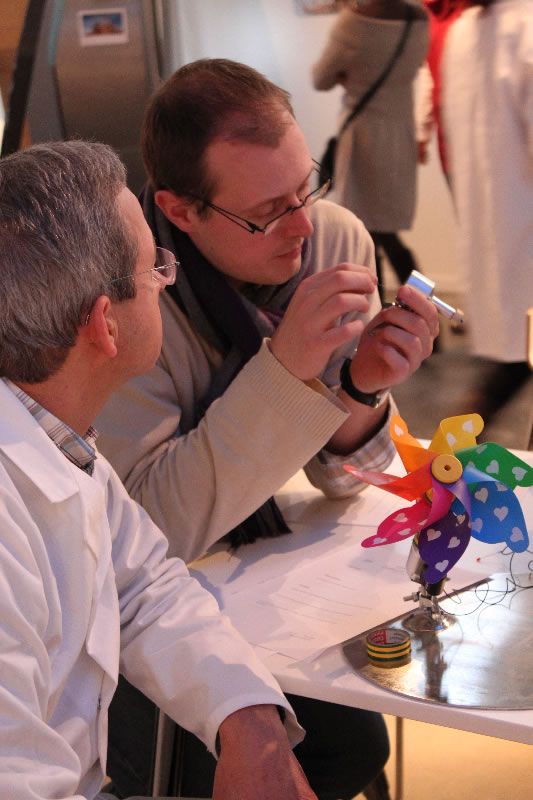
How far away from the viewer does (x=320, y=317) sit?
5.35 feet

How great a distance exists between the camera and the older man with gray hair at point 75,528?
111 centimetres

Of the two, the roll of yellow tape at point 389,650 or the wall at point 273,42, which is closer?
the roll of yellow tape at point 389,650

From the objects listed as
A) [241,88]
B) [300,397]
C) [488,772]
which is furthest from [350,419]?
[488,772]

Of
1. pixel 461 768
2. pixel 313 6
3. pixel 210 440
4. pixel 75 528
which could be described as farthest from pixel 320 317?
pixel 313 6

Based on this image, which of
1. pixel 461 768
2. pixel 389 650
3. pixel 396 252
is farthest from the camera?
pixel 396 252

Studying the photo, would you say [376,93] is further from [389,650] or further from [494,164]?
[389,650]

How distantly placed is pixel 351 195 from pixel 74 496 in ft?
11.0

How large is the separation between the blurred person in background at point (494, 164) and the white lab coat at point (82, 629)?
2.27 meters

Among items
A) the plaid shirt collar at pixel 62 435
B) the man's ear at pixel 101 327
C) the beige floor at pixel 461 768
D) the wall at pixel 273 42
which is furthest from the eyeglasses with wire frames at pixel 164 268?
the wall at pixel 273 42

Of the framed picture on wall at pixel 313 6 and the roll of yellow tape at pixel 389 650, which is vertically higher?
the framed picture on wall at pixel 313 6

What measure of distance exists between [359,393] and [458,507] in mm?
484

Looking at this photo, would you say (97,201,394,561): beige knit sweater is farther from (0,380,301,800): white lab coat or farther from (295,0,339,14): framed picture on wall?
(295,0,339,14): framed picture on wall

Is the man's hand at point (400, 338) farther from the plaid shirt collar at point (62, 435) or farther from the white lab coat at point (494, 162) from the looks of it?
the white lab coat at point (494, 162)

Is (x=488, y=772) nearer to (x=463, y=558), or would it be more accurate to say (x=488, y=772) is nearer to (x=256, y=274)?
(x=463, y=558)
